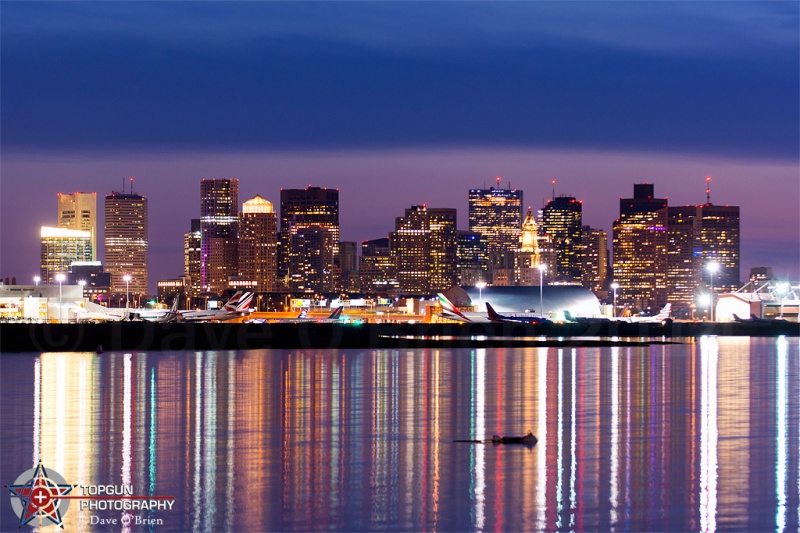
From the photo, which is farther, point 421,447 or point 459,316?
point 459,316

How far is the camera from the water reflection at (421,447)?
30.3 metres

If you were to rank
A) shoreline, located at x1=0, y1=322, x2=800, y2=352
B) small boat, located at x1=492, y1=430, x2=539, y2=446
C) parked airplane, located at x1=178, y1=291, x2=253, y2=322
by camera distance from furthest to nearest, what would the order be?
parked airplane, located at x1=178, y1=291, x2=253, y2=322
shoreline, located at x1=0, y1=322, x2=800, y2=352
small boat, located at x1=492, y1=430, x2=539, y2=446

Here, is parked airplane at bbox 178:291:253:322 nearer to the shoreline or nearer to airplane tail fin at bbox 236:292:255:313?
airplane tail fin at bbox 236:292:255:313

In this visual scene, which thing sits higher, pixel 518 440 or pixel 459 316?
pixel 518 440

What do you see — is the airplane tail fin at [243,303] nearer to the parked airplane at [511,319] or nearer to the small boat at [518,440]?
the parked airplane at [511,319]

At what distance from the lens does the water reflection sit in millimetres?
30328

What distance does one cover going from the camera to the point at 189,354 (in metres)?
109

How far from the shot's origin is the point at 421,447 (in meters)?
41.0

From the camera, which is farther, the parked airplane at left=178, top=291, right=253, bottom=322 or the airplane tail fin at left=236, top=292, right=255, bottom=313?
the airplane tail fin at left=236, top=292, right=255, bottom=313

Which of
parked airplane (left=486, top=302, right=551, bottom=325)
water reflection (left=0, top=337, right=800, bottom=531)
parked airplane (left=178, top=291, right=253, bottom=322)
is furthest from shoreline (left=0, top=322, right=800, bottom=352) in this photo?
water reflection (left=0, top=337, right=800, bottom=531)

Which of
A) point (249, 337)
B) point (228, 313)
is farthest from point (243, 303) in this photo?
point (249, 337)

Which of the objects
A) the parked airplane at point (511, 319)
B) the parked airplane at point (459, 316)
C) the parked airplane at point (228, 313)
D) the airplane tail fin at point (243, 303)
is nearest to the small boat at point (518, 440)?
the parked airplane at point (511, 319)

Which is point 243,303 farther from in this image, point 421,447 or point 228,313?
point 421,447

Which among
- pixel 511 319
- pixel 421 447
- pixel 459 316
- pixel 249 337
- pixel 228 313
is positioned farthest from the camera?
pixel 228 313
